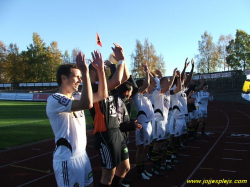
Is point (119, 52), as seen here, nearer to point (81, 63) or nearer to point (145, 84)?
point (81, 63)

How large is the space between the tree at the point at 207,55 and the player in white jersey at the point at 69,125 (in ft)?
160

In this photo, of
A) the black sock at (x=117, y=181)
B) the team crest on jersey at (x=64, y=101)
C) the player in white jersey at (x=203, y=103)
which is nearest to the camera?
the team crest on jersey at (x=64, y=101)

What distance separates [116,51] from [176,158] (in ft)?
13.9

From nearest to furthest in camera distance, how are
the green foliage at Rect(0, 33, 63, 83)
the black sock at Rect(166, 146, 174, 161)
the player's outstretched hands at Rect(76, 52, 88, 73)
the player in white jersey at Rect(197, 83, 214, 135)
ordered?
the player's outstretched hands at Rect(76, 52, 88, 73) < the black sock at Rect(166, 146, 174, 161) < the player in white jersey at Rect(197, 83, 214, 135) < the green foliage at Rect(0, 33, 63, 83)

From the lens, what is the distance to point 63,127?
230 cm

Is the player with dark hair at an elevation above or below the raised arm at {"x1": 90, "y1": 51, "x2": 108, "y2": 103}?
below

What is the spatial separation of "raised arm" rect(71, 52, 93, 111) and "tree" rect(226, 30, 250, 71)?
4910cm

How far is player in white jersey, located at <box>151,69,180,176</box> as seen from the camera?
5.25 meters

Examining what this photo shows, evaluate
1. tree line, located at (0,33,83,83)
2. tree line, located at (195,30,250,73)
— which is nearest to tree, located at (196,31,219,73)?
tree line, located at (195,30,250,73)

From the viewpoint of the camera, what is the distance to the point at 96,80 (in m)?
3.28

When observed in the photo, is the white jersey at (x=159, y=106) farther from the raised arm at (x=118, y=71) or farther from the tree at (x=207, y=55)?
the tree at (x=207, y=55)

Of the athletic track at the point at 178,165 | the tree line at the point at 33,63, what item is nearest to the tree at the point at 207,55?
the tree line at the point at 33,63

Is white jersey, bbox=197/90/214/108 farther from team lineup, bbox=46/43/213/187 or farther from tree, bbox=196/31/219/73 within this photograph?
tree, bbox=196/31/219/73

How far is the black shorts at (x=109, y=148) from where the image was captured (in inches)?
118
